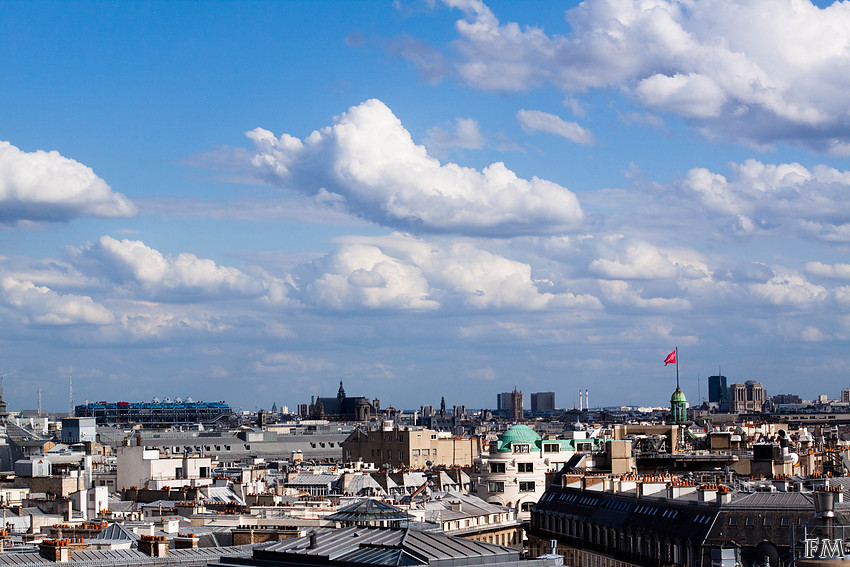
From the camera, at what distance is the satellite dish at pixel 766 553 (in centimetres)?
7262

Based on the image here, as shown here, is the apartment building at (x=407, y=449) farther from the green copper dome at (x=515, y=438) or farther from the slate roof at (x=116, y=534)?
the slate roof at (x=116, y=534)

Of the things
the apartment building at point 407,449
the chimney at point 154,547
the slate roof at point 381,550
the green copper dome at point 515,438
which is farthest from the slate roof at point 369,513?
the apartment building at point 407,449

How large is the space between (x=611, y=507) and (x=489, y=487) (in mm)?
31650

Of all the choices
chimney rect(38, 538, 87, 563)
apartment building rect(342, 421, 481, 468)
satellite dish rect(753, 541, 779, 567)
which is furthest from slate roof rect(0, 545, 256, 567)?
apartment building rect(342, 421, 481, 468)

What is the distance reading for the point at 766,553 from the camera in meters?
73.3

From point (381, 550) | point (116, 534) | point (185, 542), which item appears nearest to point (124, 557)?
point (185, 542)

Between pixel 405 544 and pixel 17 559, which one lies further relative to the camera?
pixel 17 559

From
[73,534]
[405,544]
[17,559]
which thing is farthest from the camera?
[73,534]

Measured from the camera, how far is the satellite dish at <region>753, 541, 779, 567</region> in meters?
72.6

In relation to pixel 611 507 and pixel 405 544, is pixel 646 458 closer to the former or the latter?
pixel 611 507

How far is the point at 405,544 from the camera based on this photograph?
158 ft

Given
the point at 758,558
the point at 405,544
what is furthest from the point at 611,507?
the point at 405,544

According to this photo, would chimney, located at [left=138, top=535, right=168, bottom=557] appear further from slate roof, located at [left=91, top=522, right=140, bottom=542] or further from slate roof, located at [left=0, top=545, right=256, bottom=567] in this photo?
slate roof, located at [left=91, top=522, right=140, bottom=542]

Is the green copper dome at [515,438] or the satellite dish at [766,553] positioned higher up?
the green copper dome at [515,438]
